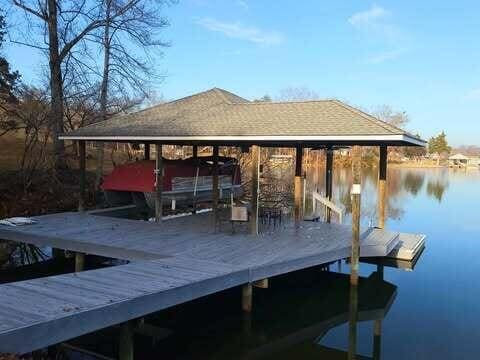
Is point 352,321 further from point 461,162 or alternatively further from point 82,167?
point 461,162

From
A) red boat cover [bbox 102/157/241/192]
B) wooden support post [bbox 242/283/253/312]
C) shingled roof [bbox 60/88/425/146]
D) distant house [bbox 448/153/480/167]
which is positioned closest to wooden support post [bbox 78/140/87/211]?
shingled roof [bbox 60/88/425/146]

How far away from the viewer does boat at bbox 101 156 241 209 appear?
13633 millimetres

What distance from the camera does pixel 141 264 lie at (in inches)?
299

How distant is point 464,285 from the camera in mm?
11359

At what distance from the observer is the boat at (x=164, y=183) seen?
1363cm

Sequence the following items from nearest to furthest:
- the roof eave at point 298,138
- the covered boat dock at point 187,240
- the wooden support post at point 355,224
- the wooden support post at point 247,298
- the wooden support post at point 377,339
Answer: the covered boat dock at point 187,240, the wooden support post at point 377,339, the wooden support post at point 247,298, the roof eave at point 298,138, the wooden support post at point 355,224

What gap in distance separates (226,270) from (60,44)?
588 inches

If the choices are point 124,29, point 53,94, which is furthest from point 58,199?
point 124,29

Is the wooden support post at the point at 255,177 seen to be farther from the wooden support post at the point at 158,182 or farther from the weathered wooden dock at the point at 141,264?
the wooden support post at the point at 158,182

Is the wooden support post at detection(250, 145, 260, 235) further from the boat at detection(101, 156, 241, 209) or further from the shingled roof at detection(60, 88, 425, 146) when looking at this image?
the boat at detection(101, 156, 241, 209)

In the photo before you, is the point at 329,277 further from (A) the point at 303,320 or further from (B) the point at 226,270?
(B) the point at 226,270

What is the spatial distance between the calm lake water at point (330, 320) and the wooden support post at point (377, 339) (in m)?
0.03

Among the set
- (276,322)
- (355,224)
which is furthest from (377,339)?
(355,224)

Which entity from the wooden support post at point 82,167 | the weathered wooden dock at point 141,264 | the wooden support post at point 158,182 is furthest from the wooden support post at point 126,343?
the wooden support post at point 82,167
